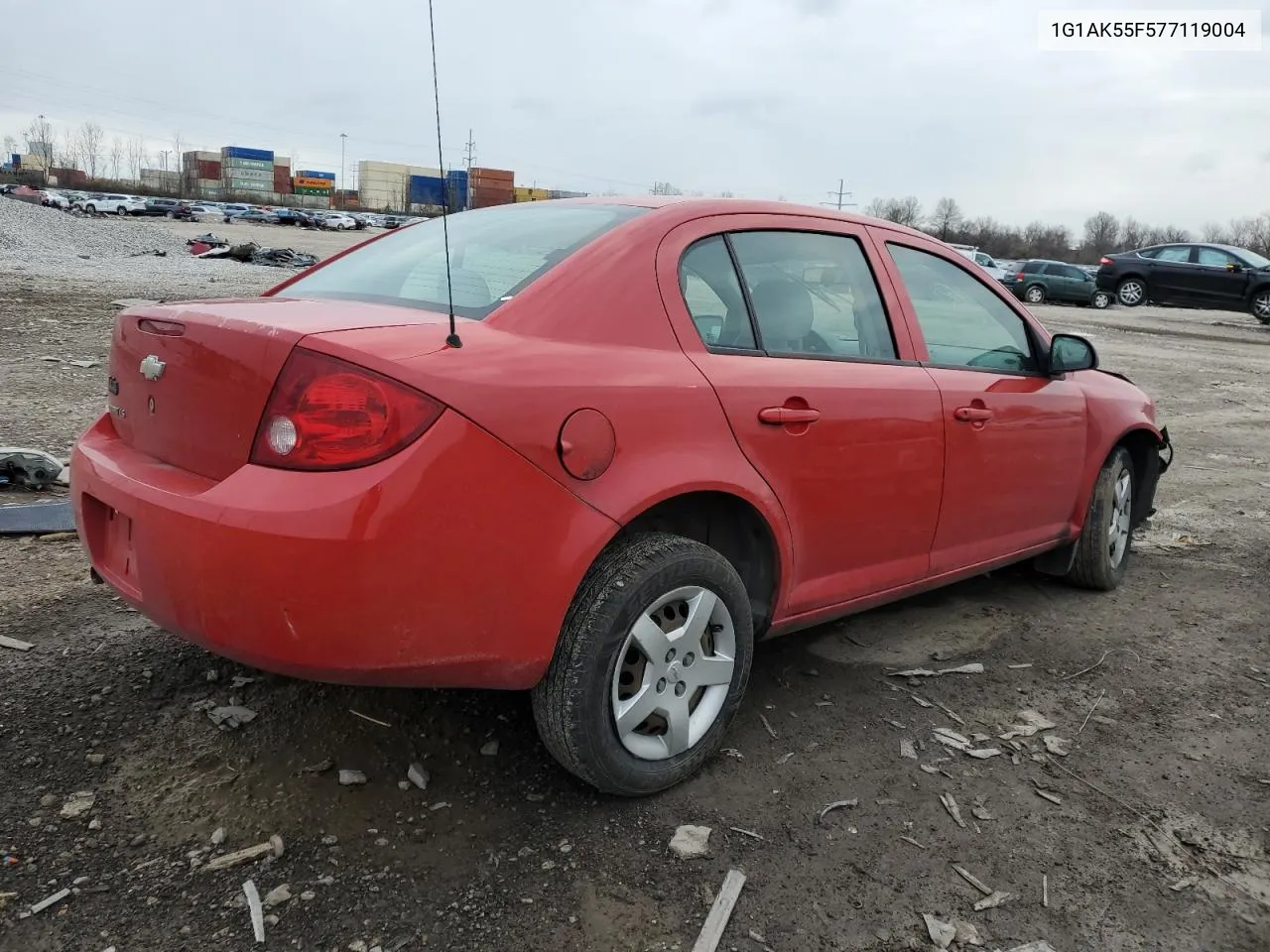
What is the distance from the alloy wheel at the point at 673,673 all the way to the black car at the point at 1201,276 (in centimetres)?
2556

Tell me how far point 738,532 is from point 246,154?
13418cm

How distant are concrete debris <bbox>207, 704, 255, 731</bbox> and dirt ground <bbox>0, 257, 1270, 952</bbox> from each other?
0.03 m

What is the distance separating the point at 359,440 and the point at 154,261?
22213 mm

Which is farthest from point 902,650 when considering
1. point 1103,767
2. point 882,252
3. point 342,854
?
point 342,854

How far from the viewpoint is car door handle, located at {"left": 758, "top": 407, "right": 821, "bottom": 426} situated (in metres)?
2.73

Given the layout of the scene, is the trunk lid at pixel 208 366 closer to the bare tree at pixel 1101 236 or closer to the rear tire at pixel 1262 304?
the rear tire at pixel 1262 304

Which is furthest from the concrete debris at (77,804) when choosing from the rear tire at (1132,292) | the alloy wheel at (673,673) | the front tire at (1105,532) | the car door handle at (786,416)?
the rear tire at (1132,292)

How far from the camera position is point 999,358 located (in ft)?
12.5

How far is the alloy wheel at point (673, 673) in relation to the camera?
249 cm

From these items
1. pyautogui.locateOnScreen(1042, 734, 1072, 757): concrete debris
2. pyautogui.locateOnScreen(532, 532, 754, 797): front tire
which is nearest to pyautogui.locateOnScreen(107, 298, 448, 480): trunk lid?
pyautogui.locateOnScreen(532, 532, 754, 797): front tire

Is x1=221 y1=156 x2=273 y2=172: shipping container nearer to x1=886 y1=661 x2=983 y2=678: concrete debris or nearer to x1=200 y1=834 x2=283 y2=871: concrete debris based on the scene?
x1=886 y1=661 x2=983 y2=678: concrete debris

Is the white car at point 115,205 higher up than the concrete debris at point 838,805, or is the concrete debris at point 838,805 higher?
the white car at point 115,205

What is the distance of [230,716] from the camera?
9.45 feet

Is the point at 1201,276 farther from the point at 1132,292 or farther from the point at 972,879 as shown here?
the point at 972,879
